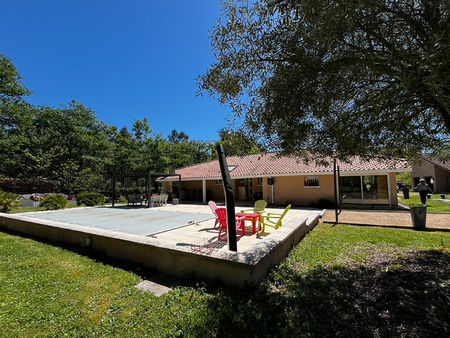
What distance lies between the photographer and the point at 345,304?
3.16m

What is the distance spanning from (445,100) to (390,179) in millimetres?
14809

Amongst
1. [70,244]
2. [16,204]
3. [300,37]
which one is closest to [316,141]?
[300,37]

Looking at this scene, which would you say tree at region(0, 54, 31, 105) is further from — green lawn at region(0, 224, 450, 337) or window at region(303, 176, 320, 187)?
window at region(303, 176, 320, 187)

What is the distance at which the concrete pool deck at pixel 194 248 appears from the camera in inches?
147

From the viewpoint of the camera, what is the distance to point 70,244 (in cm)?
659

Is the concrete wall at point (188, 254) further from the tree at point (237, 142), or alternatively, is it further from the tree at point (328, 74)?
the tree at point (328, 74)

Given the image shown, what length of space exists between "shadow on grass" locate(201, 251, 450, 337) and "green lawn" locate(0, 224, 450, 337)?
0.04 feet

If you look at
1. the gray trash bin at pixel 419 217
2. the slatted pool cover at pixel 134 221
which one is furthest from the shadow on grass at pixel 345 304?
the slatted pool cover at pixel 134 221

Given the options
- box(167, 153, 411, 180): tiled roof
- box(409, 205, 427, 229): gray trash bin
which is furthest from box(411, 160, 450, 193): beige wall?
box(409, 205, 427, 229): gray trash bin

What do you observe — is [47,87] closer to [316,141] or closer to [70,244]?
[70,244]

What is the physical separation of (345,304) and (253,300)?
1.43 metres

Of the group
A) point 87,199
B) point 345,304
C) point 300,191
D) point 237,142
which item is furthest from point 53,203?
point 300,191

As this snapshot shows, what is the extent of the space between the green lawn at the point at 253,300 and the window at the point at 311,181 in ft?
35.8

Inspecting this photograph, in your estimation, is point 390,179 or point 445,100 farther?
point 390,179
